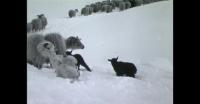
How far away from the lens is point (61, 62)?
1.86 metres

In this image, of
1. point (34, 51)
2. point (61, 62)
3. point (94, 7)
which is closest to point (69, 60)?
point (61, 62)

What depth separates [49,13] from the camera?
6.06 feet

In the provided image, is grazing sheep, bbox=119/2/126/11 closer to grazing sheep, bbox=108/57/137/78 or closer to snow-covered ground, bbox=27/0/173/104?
snow-covered ground, bbox=27/0/173/104

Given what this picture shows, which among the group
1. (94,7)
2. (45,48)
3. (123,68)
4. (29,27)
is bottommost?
(123,68)

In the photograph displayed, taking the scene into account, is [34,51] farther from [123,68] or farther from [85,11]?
[123,68]

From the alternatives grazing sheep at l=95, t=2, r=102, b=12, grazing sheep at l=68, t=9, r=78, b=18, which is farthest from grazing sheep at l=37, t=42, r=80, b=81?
grazing sheep at l=95, t=2, r=102, b=12

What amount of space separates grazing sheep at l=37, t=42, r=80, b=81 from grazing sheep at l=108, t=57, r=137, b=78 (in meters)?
0.19

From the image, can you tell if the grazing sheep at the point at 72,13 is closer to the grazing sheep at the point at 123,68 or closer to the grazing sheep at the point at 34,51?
the grazing sheep at the point at 34,51

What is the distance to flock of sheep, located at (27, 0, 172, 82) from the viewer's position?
1837 millimetres

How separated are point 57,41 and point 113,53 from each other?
290 millimetres

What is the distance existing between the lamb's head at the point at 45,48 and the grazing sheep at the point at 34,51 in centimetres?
2
